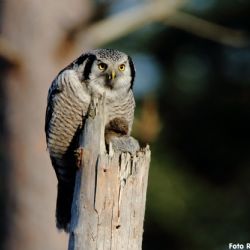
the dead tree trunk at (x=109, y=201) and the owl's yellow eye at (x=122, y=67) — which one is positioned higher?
the owl's yellow eye at (x=122, y=67)

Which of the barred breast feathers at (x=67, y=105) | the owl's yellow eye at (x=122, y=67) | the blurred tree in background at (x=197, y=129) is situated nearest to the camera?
the barred breast feathers at (x=67, y=105)

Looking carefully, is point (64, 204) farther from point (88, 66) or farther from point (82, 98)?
point (88, 66)

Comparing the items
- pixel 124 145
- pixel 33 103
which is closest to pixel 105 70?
pixel 124 145

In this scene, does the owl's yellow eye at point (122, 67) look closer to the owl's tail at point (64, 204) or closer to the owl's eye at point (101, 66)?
the owl's eye at point (101, 66)

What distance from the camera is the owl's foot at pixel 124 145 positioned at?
588cm

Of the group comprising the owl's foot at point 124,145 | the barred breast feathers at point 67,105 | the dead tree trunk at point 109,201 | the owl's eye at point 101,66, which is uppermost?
the owl's eye at point 101,66

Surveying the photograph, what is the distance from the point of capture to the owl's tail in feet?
23.6

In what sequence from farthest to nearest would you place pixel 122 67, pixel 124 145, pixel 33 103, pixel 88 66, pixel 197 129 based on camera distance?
pixel 197 129
pixel 33 103
pixel 122 67
pixel 88 66
pixel 124 145

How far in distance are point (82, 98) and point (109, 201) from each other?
53.8 inches

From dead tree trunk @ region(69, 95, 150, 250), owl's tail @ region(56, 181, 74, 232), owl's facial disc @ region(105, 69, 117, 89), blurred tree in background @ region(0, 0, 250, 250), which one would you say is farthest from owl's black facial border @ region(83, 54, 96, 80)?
blurred tree in background @ region(0, 0, 250, 250)

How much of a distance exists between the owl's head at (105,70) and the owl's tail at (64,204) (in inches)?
30.1

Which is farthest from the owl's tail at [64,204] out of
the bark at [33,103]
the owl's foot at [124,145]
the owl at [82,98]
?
the bark at [33,103]

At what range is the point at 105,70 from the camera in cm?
703

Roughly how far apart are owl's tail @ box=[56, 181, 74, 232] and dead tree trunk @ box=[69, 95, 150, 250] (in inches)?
58.0
